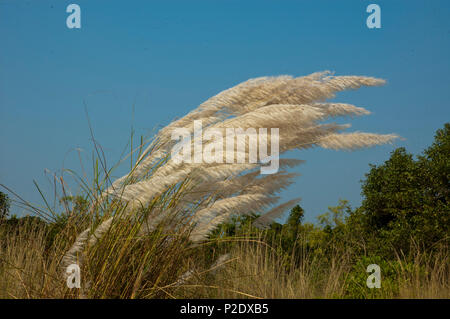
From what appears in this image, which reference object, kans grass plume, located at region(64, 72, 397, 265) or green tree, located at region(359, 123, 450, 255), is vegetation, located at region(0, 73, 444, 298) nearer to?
kans grass plume, located at region(64, 72, 397, 265)

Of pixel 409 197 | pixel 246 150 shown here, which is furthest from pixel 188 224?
pixel 409 197

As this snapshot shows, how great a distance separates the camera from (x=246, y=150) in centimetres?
286

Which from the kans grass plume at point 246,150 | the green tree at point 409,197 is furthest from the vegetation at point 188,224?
the green tree at point 409,197

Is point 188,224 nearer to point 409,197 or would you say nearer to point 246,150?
point 246,150

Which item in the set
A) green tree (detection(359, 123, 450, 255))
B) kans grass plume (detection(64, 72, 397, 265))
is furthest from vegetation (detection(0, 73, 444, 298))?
green tree (detection(359, 123, 450, 255))

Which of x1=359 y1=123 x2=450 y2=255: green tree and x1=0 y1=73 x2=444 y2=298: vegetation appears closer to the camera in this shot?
x1=0 y1=73 x2=444 y2=298: vegetation

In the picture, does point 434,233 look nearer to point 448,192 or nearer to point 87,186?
point 448,192

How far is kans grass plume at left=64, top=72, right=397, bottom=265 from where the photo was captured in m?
2.89

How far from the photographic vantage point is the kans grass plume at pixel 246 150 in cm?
289

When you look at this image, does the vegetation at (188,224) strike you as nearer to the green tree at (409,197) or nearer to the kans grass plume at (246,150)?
the kans grass plume at (246,150)
